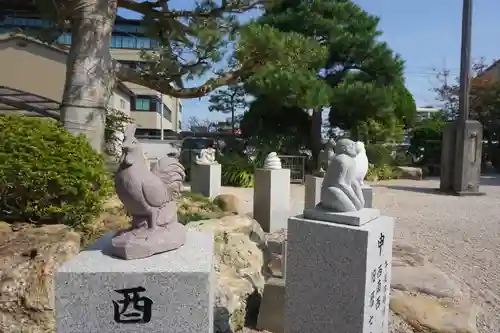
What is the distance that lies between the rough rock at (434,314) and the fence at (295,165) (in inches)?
343

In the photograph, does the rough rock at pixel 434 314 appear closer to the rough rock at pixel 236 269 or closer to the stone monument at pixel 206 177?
the rough rock at pixel 236 269

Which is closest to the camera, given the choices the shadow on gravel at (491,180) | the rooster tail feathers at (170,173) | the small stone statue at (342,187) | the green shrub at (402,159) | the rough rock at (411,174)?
the rooster tail feathers at (170,173)

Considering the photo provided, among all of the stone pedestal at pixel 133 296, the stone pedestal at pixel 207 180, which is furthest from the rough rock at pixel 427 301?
the stone pedestal at pixel 207 180

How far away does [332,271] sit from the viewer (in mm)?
2475

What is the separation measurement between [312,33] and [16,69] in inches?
344

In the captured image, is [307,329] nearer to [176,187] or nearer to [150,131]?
[176,187]

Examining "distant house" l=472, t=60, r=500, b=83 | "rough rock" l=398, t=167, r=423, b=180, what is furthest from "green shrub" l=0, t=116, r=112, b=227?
"distant house" l=472, t=60, r=500, b=83

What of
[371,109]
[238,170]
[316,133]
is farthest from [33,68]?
[371,109]

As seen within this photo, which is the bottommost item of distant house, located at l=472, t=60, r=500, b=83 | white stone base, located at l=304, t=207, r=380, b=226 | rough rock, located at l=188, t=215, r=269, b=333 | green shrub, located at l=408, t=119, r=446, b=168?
rough rock, located at l=188, t=215, r=269, b=333

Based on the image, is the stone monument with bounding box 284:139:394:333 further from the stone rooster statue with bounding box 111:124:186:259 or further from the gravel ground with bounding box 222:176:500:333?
the gravel ground with bounding box 222:176:500:333

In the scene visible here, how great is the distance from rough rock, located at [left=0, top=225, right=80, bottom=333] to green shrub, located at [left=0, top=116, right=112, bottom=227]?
74cm

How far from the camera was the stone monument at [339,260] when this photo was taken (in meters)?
2.41

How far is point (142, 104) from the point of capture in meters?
27.1

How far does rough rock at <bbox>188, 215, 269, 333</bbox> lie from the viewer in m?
2.89
